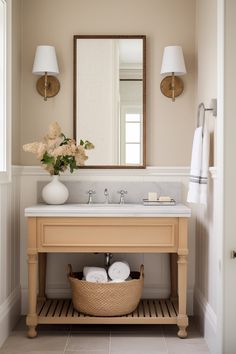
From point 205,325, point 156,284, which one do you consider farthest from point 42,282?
point 205,325

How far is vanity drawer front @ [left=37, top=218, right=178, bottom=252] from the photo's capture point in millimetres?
2988

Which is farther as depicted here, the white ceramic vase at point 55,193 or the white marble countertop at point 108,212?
the white ceramic vase at point 55,193

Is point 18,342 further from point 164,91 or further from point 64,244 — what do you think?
point 164,91

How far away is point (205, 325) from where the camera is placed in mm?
3047

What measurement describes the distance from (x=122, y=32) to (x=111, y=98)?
485 mm

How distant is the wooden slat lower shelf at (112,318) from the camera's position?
10.0 ft

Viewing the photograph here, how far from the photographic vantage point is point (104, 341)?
3.01 metres

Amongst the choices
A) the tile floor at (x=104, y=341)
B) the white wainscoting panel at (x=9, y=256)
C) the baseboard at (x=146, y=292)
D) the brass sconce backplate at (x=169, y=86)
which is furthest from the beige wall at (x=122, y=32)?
the tile floor at (x=104, y=341)

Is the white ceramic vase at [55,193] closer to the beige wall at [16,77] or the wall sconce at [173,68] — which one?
the beige wall at [16,77]

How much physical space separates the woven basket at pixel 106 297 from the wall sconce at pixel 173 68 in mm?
1385

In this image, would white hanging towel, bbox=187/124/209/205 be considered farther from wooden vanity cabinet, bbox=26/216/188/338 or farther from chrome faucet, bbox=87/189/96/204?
chrome faucet, bbox=87/189/96/204

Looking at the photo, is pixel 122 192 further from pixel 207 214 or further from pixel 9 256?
pixel 9 256

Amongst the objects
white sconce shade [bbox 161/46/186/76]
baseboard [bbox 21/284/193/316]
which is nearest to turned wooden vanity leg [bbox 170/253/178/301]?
baseboard [bbox 21/284/193/316]

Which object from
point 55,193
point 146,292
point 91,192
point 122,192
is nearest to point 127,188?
point 122,192
